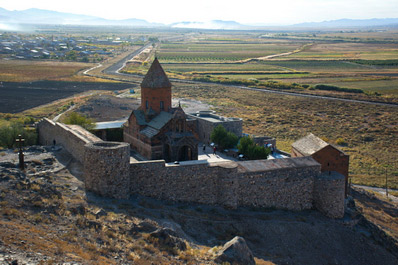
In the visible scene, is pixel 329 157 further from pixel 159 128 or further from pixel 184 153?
pixel 159 128

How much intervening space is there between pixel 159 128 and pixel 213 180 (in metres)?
5.56

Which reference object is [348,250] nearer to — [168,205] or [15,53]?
[168,205]

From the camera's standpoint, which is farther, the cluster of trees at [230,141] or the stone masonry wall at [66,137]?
the cluster of trees at [230,141]

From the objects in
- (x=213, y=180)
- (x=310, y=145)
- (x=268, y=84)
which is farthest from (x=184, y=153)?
(x=268, y=84)

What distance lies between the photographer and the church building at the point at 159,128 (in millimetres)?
23859

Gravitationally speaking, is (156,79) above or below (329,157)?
above

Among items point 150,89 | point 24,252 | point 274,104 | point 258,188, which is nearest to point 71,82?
point 274,104

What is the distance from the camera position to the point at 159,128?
24.1 meters

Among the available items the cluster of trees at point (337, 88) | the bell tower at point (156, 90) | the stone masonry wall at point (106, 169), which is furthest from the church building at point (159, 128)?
the cluster of trees at point (337, 88)

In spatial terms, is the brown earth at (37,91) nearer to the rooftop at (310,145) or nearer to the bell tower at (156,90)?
the bell tower at (156,90)

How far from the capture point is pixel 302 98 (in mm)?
63562

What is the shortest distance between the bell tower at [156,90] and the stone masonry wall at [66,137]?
4.17 metres

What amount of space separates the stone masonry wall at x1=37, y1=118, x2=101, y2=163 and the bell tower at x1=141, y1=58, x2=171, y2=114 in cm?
417

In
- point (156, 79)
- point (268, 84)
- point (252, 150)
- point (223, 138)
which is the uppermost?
point (156, 79)
